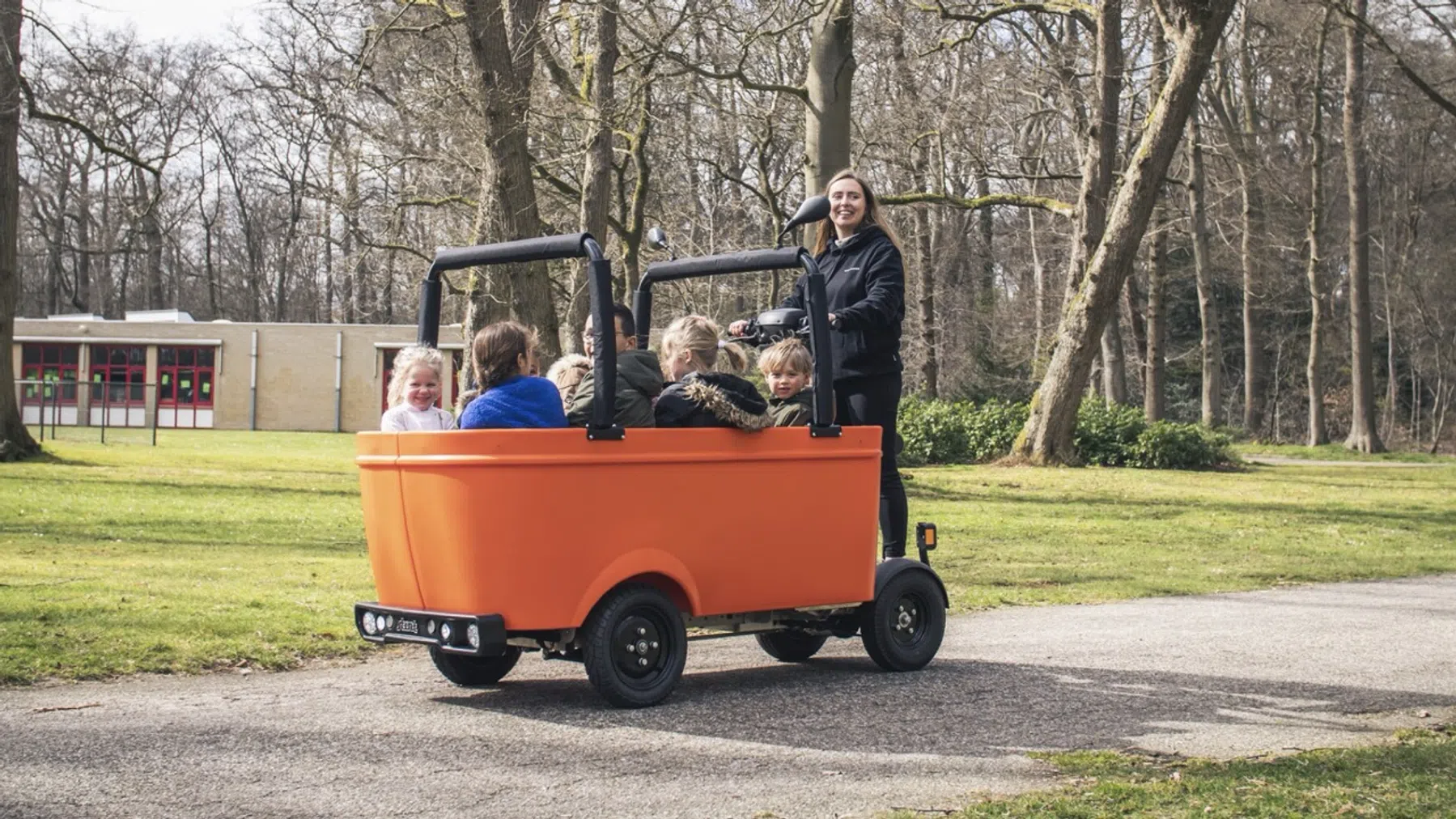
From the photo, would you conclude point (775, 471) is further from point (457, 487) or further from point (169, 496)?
point (169, 496)

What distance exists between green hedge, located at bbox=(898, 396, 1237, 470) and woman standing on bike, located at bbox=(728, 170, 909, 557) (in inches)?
707

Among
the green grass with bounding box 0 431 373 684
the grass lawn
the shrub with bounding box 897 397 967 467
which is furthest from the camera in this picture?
the shrub with bounding box 897 397 967 467

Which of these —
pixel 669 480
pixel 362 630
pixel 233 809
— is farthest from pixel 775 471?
pixel 233 809

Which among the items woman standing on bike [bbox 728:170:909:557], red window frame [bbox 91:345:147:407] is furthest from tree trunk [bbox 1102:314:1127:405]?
red window frame [bbox 91:345:147:407]

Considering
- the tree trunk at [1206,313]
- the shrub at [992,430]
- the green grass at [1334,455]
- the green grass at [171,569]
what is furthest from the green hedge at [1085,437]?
the green grass at [171,569]

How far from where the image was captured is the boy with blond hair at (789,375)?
7.02 meters

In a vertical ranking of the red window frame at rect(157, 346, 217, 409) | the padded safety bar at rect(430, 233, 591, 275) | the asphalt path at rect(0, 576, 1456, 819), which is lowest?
the asphalt path at rect(0, 576, 1456, 819)

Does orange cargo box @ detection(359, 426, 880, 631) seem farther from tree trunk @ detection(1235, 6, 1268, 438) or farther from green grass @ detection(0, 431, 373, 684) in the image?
tree trunk @ detection(1235, 6, 1268, 438)

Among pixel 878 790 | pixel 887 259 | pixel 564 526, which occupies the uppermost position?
pixel 887 259

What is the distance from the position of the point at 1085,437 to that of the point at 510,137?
40.4 ft

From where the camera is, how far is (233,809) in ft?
14.3

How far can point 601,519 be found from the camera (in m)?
6.06

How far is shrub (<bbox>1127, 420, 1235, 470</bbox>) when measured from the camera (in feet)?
83.4

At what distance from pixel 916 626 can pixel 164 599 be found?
4.33 m
